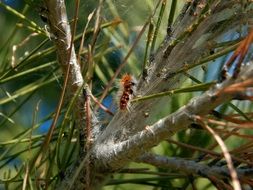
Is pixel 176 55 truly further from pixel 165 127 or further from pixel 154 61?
pixel 165 127

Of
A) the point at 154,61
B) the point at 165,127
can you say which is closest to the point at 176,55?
the point at 154,61

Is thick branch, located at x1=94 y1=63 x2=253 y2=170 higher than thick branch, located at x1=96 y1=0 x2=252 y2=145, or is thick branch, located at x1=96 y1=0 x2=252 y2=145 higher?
thick branch, located at x1=96 y1=0 x2=252 y2=145

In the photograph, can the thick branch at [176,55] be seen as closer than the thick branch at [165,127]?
No

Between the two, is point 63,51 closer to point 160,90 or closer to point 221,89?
point 160,90

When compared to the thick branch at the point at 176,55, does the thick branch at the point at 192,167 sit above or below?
below

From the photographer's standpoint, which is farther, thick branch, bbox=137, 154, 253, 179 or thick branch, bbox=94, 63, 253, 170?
thick branch, bbox=137, 154, 253, 179

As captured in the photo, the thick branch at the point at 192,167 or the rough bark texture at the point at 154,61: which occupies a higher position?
the rough bark texture at the point at 154,61

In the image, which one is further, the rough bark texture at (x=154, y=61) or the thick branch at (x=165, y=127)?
the rough bark texture at (x=154, y=61)
